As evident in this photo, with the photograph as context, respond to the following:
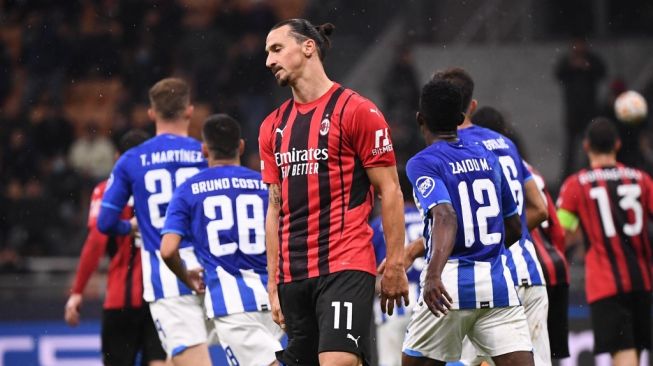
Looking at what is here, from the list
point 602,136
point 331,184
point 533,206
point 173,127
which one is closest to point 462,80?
point 533,206

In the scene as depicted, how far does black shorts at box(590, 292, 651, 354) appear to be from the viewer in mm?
8805

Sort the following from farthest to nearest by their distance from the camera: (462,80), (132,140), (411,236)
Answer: (411,236) < (132,140) < (462,80)

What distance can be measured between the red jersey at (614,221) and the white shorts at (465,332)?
296 cm

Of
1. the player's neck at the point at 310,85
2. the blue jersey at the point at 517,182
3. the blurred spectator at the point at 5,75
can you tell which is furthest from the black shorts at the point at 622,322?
the blurred spectator at the point at 5,75

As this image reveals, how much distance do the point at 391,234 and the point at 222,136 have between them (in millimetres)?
1798

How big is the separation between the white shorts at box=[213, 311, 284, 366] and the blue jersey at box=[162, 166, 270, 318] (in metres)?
0.05

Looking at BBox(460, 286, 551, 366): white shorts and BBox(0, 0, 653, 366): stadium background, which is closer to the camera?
BBox(460, 286, 551, 366): white shorts

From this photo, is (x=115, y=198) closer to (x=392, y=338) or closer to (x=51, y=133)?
(x=392, y=338)

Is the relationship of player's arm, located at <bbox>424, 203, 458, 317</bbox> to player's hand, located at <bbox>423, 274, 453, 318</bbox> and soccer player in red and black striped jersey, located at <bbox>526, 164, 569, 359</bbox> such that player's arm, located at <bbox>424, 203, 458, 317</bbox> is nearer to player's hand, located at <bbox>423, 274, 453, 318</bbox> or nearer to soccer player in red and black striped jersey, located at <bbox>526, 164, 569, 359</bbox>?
player's hand, located at <bbox>423, 274, 453, 318</bbox>

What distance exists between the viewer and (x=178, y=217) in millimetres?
6859

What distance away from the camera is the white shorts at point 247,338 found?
6.81 m

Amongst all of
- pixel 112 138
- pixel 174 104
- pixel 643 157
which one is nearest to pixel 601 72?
pixel 643 157

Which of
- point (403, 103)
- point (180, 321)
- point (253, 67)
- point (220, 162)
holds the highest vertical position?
point (253, 67)

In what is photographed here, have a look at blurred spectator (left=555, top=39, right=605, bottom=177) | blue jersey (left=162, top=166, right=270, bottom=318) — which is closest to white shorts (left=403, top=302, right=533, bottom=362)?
blue jersey (left=162, top=166, right=270, bottom=318)
